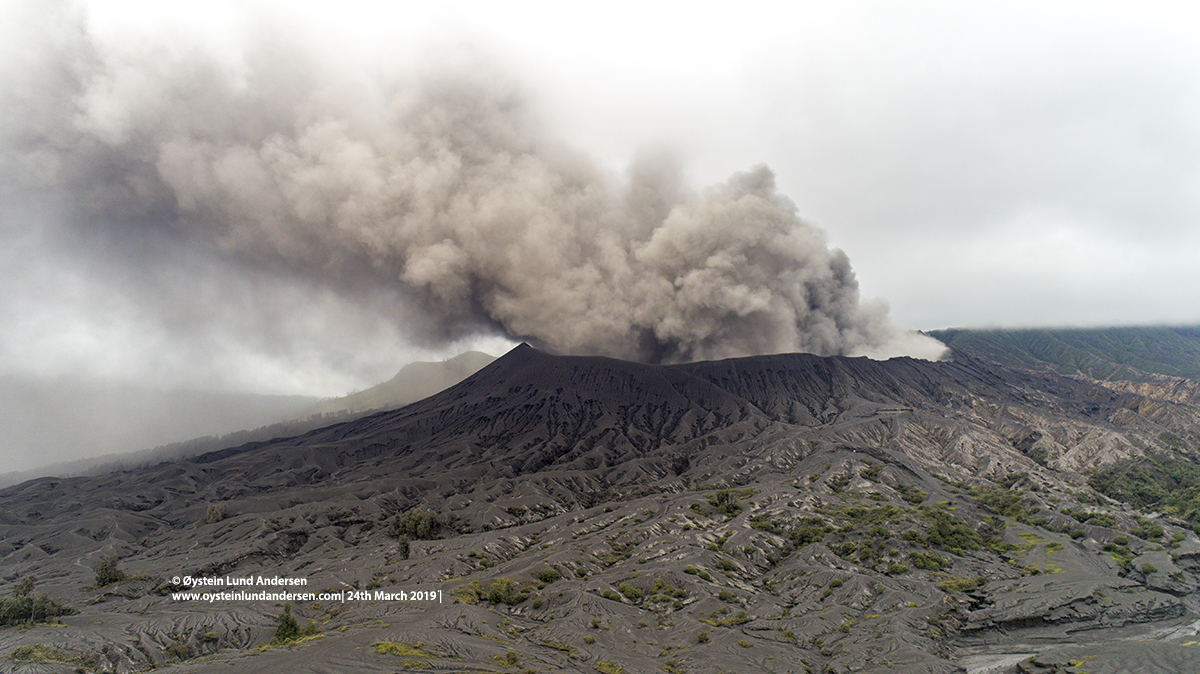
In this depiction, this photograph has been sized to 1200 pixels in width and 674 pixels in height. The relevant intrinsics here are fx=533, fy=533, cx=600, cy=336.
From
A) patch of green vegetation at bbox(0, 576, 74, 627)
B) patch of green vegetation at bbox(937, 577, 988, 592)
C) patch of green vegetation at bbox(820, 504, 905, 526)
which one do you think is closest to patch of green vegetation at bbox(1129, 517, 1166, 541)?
patch of green vegetation at bbox(820, 504, 905, 526)

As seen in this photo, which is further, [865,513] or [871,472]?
[871,472]

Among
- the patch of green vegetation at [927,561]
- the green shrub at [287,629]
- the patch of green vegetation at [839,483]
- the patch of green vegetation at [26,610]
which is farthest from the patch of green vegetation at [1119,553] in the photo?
the patch of green vegetation at [26,610]

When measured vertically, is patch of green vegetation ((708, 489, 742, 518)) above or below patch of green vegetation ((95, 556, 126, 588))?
below

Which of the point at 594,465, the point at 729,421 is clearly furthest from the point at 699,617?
the point at 729,421

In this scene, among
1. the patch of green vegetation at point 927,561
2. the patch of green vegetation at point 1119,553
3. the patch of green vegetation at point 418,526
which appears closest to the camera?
the patch of green vegetation at point 1119,553

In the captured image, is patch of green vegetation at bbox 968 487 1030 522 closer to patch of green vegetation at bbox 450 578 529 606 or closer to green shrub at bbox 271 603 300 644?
patch of green vegetation at bbox 450 578 529 606

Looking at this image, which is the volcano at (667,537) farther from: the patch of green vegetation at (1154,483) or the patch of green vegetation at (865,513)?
the patch of green vegetation at (1154,483)

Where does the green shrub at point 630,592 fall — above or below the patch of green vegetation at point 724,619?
above

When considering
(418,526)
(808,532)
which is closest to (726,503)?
(808,532)

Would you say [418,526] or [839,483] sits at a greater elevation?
[418,526]

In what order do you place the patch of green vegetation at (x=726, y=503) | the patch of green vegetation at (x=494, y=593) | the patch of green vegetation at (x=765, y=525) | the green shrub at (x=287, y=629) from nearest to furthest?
the green shrub at (x=287, y=629), the patch of green vegetation at (x=494, y=593), the patch of green vegetation at (x=765, y=525), the patch of green vegetation at (x=726, y=503)

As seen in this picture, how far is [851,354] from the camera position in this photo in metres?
175

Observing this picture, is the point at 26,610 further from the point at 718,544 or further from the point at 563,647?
the point at 718,544

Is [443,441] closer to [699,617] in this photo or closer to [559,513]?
[559,513]
